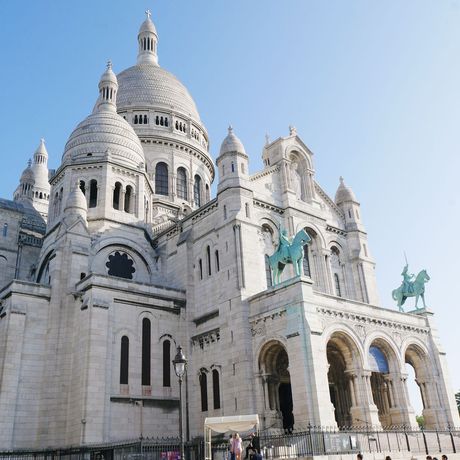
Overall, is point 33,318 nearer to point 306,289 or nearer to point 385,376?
point 306,289

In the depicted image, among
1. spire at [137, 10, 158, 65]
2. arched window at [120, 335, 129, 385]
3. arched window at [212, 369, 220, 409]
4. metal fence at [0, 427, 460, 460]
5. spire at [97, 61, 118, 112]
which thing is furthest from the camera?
spire at [137, 10, 158, 65]

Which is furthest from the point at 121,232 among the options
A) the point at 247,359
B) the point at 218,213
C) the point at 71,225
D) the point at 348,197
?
the point at 348,197

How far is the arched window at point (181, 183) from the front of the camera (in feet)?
175

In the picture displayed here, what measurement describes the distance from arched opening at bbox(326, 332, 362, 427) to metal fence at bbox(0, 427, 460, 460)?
121 inches

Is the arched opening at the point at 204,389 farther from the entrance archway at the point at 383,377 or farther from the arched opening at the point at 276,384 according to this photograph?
the entrance archway at the point at 383,377

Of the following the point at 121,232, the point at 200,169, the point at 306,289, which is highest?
the point at 200,169

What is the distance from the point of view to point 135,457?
24.5 m

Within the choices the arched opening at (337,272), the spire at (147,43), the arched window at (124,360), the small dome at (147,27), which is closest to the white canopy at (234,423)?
the arched window at (124,360)

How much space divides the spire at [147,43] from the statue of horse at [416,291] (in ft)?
139

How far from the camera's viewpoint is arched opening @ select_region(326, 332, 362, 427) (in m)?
29.6

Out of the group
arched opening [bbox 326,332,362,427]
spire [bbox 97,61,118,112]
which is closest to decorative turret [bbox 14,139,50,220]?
spire [bbox 97,61,118,112]

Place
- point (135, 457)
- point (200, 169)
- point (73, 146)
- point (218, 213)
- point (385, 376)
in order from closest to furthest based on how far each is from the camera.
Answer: point (135, 457) → point (385, 376) → point (218, 213) → point (73, 146) → point (200, 169)

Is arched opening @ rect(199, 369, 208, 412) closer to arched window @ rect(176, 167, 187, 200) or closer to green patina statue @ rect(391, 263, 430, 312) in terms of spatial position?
green patina statue @ rect(391, 263, 430, 312)

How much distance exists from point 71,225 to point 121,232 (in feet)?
15.3
